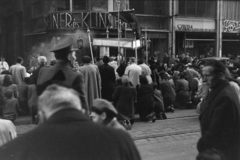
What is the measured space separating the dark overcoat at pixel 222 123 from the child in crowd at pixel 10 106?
5681 mm

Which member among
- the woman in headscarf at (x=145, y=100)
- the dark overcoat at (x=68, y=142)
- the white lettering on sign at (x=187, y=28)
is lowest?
the woman in headscarf at (x=145, y=100)

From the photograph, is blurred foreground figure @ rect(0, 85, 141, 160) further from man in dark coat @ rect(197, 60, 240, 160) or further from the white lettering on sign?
the white lettering on sign

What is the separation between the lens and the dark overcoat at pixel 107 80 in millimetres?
7238

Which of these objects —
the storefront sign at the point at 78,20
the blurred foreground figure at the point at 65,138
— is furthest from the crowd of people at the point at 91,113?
the storefront sign at the point at 78,20

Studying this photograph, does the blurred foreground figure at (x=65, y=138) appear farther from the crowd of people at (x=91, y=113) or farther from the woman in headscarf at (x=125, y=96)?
the woman in headscarf at (x=125, y=96)

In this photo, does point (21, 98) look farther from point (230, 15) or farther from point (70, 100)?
point (230, 15)

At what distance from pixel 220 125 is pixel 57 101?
1.78m

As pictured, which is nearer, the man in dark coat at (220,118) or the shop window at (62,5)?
the man in dark coat at (220,118)

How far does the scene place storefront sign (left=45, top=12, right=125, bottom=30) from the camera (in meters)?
17.5

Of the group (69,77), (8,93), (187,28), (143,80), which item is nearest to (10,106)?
(8,93)

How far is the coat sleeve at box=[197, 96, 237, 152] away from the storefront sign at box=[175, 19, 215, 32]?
62.8 feet

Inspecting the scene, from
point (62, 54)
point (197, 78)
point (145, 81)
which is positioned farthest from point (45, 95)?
point (197, 78)

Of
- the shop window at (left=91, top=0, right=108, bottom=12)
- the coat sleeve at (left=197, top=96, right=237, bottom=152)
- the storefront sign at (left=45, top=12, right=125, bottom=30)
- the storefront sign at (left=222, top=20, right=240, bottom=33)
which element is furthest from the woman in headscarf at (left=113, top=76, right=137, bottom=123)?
the storefront sign at (left=222, top=20, right=240, bottom=33)

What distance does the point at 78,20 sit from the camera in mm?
17594
